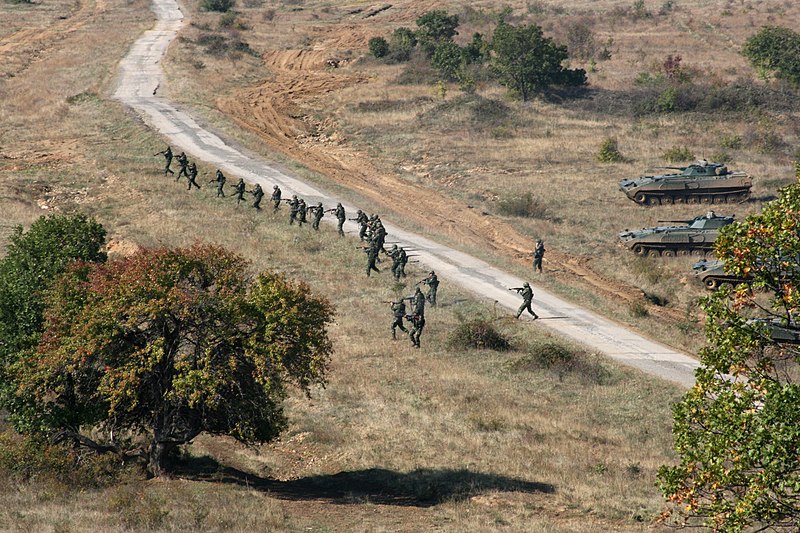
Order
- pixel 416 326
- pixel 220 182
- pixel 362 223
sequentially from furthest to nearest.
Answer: pixel 220 182 → pixel 362 223 → pixel 416 326

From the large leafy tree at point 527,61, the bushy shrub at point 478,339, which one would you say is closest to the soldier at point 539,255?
the bushy shrub at point 478,339

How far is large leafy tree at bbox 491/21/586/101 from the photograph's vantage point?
70000 mm

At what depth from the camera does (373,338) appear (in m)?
32.8

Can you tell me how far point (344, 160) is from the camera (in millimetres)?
59688

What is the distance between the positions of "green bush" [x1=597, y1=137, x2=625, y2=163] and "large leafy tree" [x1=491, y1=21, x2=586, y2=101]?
13.1m

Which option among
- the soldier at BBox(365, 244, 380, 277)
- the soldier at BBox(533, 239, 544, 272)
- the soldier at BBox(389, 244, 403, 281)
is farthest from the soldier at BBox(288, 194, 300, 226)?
the soldier at BBox(533, 239, 544, 272)

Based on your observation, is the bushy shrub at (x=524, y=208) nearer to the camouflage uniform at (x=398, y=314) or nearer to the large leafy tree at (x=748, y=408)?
the camouflage uniform at (x=398, y=314)

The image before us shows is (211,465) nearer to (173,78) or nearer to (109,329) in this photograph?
(109,329)

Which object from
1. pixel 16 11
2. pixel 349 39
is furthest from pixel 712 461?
pixel 16 11

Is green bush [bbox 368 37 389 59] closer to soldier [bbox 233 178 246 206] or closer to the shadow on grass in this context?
soldier [bbox 233 178 246 206]

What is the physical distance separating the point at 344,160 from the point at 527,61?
59.5 ft

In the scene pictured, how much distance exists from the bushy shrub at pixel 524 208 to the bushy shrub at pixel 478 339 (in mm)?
17989

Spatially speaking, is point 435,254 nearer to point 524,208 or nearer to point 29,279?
point 524,208

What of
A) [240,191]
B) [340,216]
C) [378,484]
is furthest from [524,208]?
[378,484]
